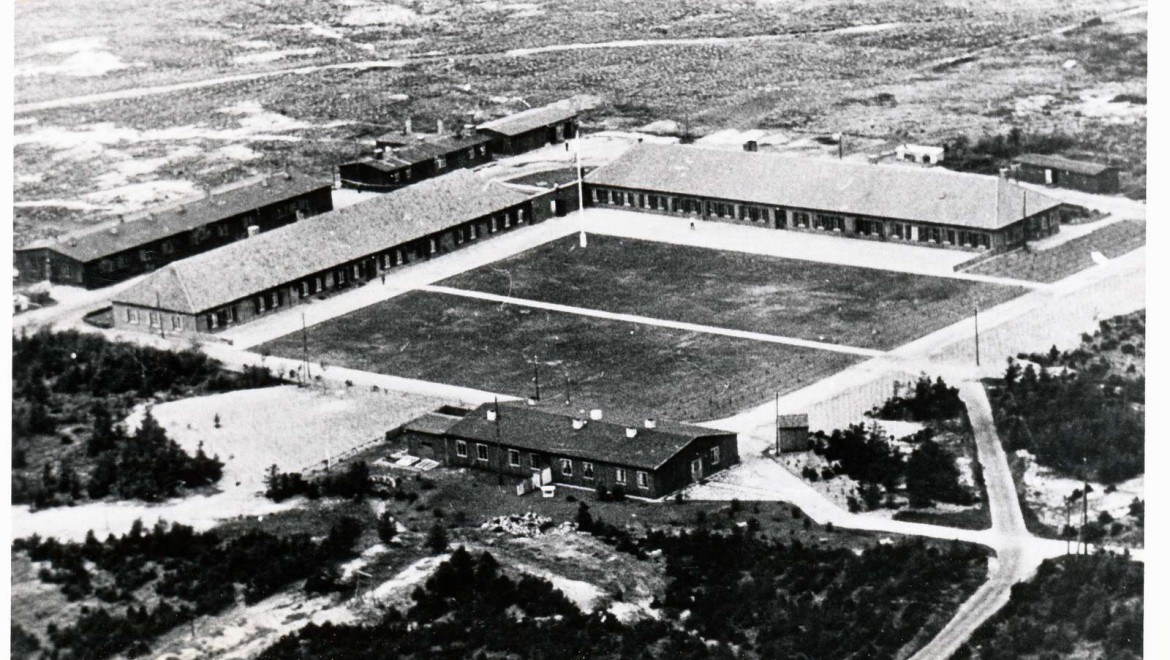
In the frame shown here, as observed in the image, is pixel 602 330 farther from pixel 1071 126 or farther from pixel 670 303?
pixel 1071 126

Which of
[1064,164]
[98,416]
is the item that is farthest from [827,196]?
[98,416]

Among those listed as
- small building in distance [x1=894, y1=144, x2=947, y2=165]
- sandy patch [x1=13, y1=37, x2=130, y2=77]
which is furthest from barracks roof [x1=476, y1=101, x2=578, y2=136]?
sandy patch [x1=13, y1=37, x2=130, y2=77]

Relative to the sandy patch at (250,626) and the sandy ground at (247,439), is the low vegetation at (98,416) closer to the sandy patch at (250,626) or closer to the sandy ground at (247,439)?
the sandy ground at (247,439)

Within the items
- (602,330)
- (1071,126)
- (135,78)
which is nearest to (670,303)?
(602,330)

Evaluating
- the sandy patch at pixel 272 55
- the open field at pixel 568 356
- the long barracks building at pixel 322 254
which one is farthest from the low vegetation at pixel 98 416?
the sandy patch at pixel 272 55

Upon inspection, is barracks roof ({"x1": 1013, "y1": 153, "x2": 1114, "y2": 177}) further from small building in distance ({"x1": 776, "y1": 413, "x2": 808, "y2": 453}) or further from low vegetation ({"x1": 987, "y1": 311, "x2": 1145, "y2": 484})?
small building in distance ({"x1": 776, "y1": 413, "x2": 808, "y2": 453})
